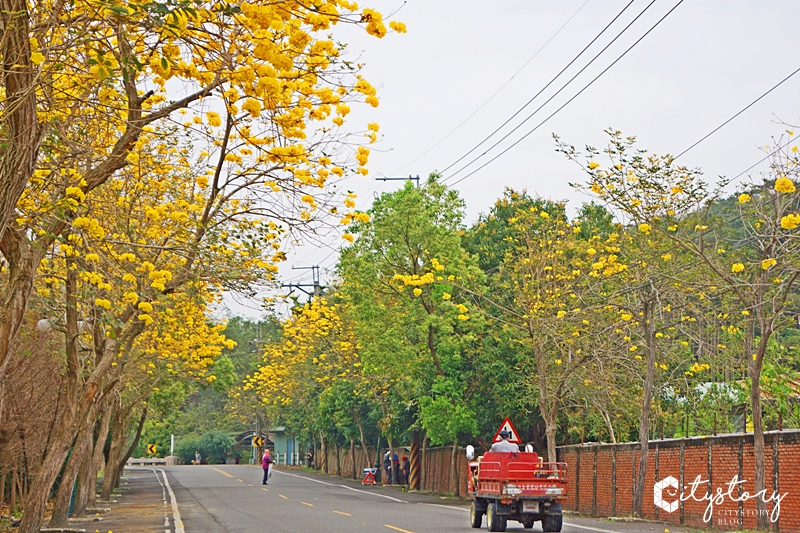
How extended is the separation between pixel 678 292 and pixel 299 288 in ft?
128

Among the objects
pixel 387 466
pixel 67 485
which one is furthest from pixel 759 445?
pixel 387 466

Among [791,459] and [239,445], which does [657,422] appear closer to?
[791,459]

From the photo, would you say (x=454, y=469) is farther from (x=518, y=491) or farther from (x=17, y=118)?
(x=17, y=118)

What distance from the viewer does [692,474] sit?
67.1 feet

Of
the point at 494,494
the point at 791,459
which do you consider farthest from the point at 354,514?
the point at 791,459

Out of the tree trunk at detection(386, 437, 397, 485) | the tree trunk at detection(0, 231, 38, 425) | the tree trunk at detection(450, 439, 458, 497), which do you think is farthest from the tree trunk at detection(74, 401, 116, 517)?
the tree trunk at detection(386, 437, 397, 485)

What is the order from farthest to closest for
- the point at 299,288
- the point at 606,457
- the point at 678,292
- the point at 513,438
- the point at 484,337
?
1. the point at 299,288
2. the point at 484,337
3. the point at 606,457
4. the point at 513,438
5. the point at 678,292

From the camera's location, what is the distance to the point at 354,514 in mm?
22984

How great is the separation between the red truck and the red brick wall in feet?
11.2

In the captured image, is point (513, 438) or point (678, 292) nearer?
point (678, 292)

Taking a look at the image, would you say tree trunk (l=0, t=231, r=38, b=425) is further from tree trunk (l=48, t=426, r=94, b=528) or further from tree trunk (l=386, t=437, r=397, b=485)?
tree trunk (l=386, t=437, r=397, b=485)

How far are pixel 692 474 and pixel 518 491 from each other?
5145mm

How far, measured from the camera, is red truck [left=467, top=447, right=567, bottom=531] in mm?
17578

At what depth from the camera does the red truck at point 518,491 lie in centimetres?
1758
